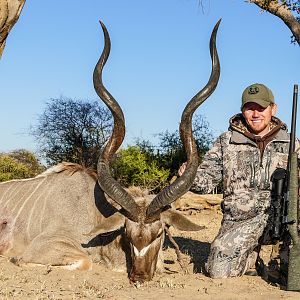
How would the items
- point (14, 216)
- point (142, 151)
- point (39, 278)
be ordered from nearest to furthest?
point (39, 278) < point (14, 216) < point (142, 151)

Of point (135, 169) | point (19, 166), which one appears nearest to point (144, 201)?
point (135, 169)

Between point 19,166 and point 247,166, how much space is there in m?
Answer: 9.77

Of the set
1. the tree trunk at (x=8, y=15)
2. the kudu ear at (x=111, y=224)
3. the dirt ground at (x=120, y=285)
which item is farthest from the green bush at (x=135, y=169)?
the tree trunk at (x=8, y=15)

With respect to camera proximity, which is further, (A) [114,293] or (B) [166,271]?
(B) [166,271]

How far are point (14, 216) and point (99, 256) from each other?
1083 mm

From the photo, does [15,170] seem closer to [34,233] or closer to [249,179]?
[34,233]

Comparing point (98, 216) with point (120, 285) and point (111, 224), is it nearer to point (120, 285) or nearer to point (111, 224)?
point (111, 224)

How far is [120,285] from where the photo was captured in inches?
176

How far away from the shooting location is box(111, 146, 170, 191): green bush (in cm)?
1155

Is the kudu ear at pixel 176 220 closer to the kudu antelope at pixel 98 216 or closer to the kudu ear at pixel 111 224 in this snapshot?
the kudu antelope at pixel 98 216

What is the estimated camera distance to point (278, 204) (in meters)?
4.55

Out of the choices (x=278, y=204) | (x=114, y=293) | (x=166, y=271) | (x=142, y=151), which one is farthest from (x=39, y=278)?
(x=142, y=151)

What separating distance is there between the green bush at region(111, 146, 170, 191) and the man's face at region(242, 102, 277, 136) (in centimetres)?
629

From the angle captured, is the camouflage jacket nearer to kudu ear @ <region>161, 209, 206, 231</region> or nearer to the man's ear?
the man's ear
